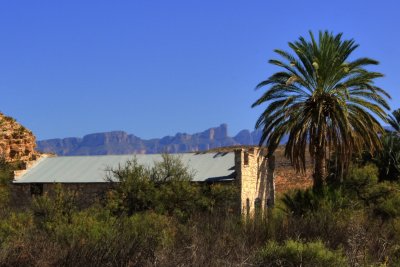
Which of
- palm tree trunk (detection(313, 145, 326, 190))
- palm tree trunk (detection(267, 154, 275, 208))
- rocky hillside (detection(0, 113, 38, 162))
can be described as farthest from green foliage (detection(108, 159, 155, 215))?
rocky hillside (detection(0, 113, 38, 162))

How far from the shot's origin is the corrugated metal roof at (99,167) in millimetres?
37250

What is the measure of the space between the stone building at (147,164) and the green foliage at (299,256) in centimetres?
1989

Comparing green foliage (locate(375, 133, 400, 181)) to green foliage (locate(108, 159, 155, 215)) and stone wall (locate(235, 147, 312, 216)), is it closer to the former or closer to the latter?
stone wall (locate(235, 147, 312, 216))

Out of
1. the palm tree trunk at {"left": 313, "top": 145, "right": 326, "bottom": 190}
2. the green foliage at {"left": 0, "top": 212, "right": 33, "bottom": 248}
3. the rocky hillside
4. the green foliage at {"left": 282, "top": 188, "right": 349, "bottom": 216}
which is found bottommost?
the green foliage at {"left": 0, "top": 212, "right": 33, "bottom": 248}

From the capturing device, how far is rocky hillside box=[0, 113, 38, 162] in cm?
5162

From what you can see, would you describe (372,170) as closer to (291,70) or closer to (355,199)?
(355,199)

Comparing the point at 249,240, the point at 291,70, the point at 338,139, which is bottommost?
the point at 249,240

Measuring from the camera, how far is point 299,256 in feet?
46.5

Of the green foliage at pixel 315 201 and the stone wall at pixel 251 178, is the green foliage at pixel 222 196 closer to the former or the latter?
the stone wall at pixel 251 178

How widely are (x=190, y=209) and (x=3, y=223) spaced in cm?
1100

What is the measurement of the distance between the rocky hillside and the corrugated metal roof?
8.63 meters

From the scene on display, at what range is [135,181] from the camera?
34250mm

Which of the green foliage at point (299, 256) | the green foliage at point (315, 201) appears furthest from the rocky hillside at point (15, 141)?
the green foliage at point (299, 256)

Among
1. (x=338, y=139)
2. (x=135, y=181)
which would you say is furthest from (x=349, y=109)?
(x=135, y=181)
